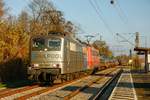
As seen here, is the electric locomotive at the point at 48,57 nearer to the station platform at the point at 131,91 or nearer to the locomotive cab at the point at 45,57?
the locomotive cab at the point at 45,57

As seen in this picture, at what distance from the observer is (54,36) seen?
2464 centimetres

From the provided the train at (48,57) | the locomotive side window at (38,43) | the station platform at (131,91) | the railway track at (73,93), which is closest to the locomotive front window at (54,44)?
the train at (48,57)

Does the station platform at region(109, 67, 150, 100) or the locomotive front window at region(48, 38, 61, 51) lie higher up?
the locomotive front window at region(48, 38, 61, 51)

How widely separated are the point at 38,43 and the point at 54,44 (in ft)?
3.34

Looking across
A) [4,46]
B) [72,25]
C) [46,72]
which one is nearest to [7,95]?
[46,72]

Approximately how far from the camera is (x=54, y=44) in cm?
2445

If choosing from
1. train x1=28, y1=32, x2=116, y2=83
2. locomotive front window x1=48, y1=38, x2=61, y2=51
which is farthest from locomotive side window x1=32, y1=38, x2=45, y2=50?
locomotive front window x1=48, y1=38, x2=61, y2=51

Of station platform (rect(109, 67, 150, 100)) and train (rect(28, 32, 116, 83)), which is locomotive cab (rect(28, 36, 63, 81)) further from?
station platform (rect(109, 67, 150, 100))

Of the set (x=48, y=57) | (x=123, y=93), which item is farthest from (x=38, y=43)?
(x=123, y=93)

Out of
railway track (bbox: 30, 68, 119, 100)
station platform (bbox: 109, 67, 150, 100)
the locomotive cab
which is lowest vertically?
station platform (bbox: 109, 67, 150, 100)

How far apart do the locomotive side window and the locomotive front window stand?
1.44 feet

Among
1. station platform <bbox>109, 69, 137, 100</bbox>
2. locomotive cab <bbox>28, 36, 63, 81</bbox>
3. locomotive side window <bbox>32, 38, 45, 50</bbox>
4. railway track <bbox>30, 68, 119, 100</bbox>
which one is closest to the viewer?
railway track <bbox>30, 68, 119, 100</bbox>

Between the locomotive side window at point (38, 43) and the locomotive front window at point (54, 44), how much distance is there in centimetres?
44

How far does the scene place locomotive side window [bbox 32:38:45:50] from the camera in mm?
24438
